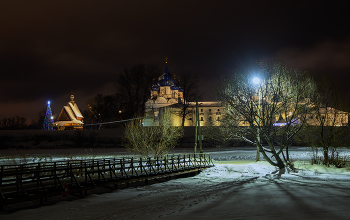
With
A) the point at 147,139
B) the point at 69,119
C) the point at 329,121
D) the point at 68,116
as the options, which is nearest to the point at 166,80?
the point at 68,116

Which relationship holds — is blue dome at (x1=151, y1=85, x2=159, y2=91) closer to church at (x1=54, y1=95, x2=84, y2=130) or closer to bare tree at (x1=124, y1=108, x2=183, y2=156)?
church at (x1=54, y1=95, x2=84, y2=130)

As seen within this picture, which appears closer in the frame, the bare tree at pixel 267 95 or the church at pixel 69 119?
the bare tree at pixel 267 95

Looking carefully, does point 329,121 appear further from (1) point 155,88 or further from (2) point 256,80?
(1) point 155,88

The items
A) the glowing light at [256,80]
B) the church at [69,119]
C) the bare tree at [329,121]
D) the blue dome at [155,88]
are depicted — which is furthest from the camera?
the blue dome at [155,88]

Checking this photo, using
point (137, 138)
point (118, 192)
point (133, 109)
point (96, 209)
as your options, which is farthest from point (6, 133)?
point (96, 209)

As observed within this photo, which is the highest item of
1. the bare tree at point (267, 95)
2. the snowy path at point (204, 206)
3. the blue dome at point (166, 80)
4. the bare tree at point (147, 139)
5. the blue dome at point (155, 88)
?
the blue dome at point (166, 80)

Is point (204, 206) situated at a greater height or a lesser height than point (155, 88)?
lesser

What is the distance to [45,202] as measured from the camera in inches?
462

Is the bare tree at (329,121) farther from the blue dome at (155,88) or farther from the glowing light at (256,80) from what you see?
the blue dome at (155,88)

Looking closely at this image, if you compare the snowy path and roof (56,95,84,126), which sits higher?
roof (56,95,84,126)

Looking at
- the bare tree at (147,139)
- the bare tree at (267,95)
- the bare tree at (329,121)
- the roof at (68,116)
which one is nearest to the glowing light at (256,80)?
the bare tree at (267,95)

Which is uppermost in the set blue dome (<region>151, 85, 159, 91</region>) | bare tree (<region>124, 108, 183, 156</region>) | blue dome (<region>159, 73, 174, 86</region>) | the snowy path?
blue dome (<region>159, 73, 174, 86</region>)

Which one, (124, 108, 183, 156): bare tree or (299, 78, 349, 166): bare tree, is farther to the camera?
(124, 108, 183, 156): bare tree

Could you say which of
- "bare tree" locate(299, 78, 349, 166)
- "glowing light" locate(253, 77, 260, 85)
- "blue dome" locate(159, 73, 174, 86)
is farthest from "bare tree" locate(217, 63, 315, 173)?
"blue dome" locate(159, 73, 174, 86)
